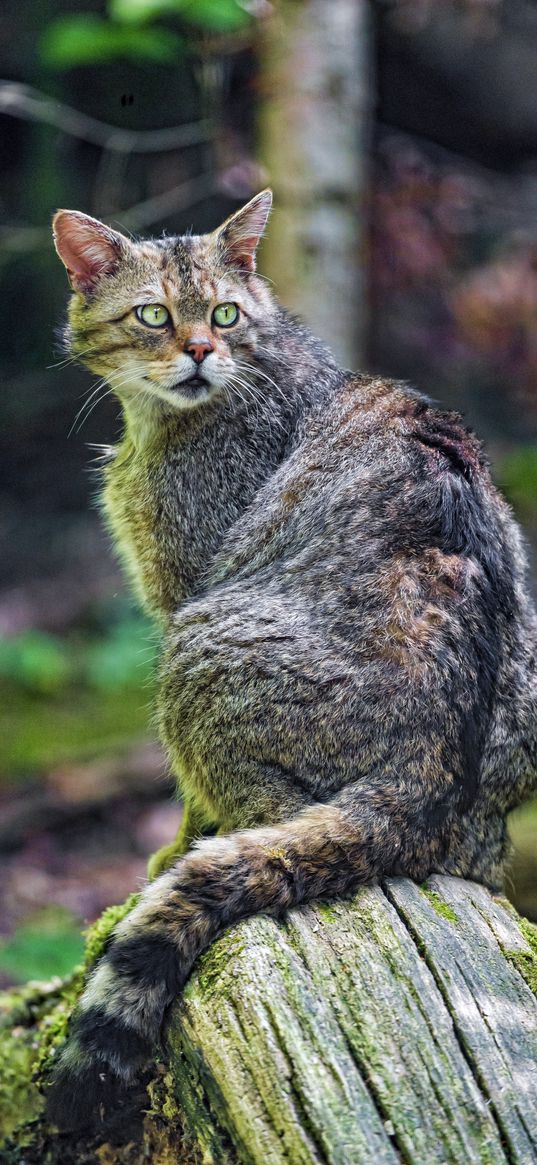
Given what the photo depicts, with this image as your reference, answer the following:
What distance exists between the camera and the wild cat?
3086mm

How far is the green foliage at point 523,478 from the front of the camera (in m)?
9.52

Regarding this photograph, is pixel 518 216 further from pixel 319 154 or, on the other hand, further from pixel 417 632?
pixel 417 632

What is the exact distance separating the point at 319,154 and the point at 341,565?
191 inches

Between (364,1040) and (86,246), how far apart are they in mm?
2900

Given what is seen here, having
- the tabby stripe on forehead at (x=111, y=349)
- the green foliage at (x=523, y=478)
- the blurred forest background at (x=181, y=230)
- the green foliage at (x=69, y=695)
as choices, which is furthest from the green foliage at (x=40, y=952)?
the green foliage at (x=523, y=478)

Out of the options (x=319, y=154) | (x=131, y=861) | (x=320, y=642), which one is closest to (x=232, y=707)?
(x=320, y=642)

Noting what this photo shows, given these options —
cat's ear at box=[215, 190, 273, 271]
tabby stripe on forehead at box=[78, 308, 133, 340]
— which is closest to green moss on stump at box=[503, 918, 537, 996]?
tabby stripe on forehead at box=[78, 308, 133, 340]

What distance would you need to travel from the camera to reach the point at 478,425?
11.2 metres

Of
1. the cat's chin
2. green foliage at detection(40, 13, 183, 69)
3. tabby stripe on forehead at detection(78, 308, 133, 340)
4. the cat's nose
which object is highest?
green foliage at detection(40, 13, 183, 69)

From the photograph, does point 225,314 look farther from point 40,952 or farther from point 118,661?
point 118,661

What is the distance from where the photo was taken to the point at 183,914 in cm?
301

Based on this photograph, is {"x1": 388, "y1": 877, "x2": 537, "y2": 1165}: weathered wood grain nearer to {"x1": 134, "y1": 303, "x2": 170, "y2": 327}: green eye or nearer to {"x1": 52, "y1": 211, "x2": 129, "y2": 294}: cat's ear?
{"x1": 134, "y1": 303, "x2": 170, "y2": 327}: green eye

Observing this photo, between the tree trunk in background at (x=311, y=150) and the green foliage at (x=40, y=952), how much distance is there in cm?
394

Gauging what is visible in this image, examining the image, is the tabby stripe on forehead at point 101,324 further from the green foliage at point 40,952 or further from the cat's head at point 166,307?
the green foliage at point 40,952
